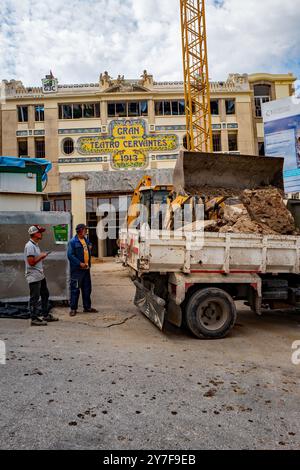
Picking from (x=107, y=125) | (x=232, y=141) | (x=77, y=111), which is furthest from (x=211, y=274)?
(x=232, y=141)

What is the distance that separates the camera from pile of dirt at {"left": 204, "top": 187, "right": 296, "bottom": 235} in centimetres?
594

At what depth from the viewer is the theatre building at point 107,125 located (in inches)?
1022

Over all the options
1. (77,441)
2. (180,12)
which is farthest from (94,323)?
(180,12)

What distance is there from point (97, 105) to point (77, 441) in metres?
26.6

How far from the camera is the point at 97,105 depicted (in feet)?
87.5

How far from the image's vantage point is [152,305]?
6.10 metres

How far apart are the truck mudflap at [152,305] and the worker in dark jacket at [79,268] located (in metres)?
1.02

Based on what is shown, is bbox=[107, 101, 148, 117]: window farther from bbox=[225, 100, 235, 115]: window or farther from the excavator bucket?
the excavator bucket

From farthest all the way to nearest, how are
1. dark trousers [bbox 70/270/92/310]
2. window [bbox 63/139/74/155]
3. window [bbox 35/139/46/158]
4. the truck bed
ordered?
window [bbox 35/139/46/158], window [bbox 63/139/74/155], dark trousers [bbox 70/270/92/310], the truck bed

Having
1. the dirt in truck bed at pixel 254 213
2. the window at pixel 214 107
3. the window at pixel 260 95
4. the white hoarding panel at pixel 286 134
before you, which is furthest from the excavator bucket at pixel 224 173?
the window at pixel 260 95

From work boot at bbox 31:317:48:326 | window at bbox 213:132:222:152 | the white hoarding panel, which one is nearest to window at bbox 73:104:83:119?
window at bbox 213:132:222:152

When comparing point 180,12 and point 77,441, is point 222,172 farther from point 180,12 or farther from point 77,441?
point 180,12

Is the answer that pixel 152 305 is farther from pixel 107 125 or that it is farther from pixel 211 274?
pixel 107 125

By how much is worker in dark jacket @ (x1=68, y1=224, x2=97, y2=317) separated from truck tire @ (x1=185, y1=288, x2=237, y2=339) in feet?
8.21
